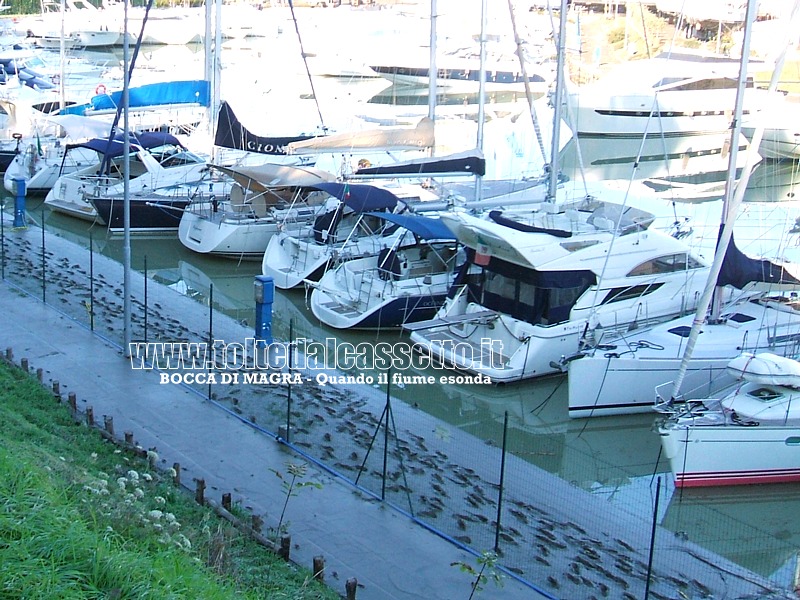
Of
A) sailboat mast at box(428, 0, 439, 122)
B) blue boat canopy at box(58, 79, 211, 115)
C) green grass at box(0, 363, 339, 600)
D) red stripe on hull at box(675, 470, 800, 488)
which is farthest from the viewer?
blue boat canopy at box(58, 79, 211, 115)

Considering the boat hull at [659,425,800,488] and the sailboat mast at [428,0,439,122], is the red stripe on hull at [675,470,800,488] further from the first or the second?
the sailboat mast at [428,0,439,122]

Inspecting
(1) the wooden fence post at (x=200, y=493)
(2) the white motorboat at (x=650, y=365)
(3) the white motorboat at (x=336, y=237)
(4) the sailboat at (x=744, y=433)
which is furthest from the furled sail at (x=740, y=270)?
(1) the wooden fence post at (x=200, y=493)

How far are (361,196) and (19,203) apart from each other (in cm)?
991

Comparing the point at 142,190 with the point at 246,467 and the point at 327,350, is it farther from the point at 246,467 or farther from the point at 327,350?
the point at 246,467

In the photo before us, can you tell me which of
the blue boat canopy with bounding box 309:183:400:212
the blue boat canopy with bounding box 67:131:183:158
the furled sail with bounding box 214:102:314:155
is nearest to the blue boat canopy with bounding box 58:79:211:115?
the blue boat canopy with bounding box 67:131:183:158

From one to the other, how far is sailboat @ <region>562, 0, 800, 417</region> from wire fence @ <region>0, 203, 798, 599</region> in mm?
524

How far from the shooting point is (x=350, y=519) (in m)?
12.1

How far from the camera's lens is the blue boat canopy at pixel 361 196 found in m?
23.5

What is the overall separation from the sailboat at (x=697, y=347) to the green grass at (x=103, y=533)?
7504 mm

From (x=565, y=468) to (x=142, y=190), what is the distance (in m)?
18.0

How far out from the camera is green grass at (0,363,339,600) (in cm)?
716

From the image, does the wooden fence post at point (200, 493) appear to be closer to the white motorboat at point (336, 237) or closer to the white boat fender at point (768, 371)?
the white boat fender at point (768, 371)

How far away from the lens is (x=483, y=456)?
14.8 metres

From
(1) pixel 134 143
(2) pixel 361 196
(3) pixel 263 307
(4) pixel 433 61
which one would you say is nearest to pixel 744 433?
(3) pixel 263 307
